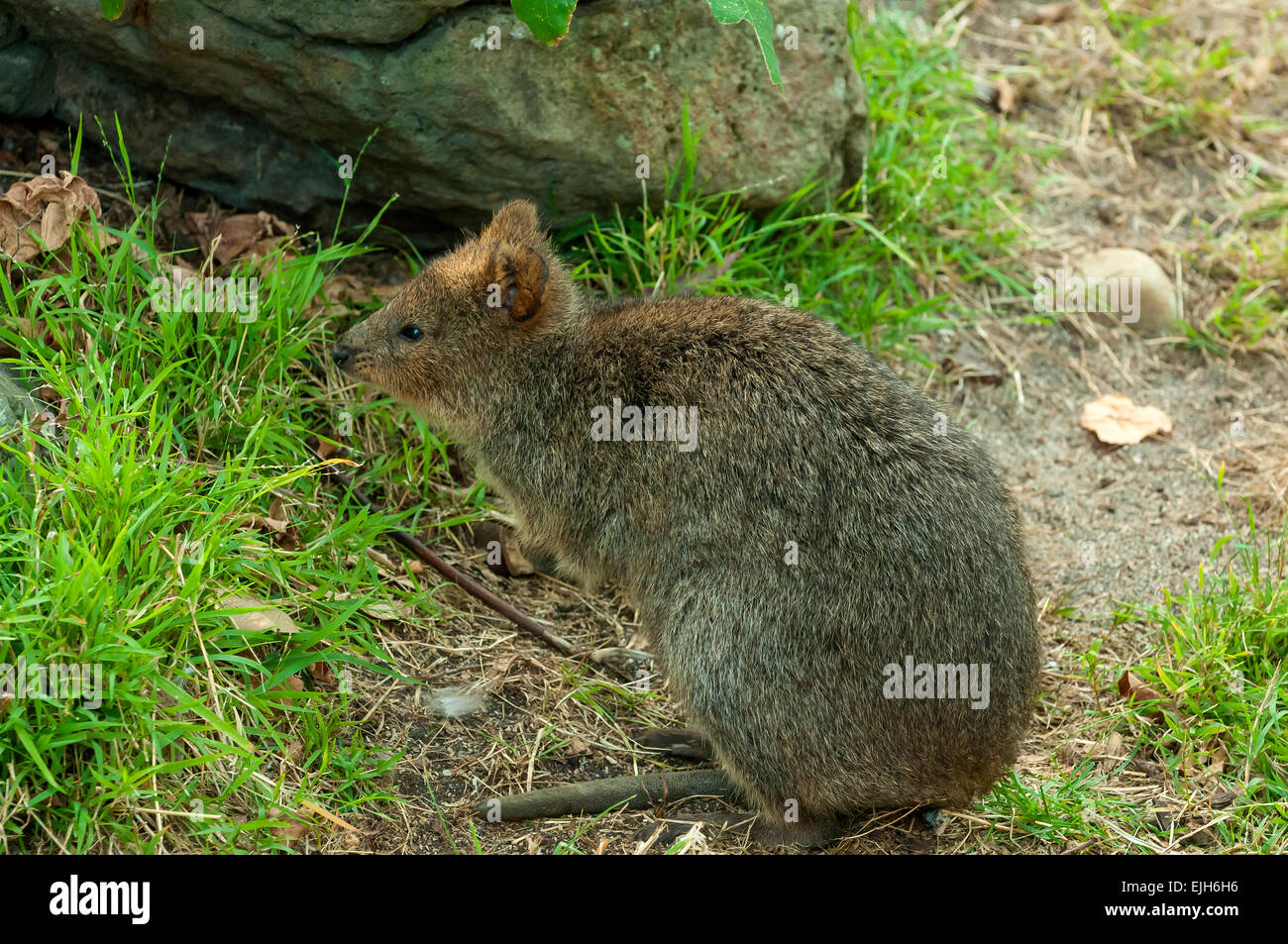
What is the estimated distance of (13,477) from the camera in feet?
14.0

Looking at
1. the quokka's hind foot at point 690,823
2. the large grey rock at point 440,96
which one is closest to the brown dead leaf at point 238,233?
the large grey rock at point 440,96

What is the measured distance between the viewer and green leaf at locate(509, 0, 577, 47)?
13.2 feet

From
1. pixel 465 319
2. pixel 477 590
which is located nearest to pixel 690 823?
pixel 477 590

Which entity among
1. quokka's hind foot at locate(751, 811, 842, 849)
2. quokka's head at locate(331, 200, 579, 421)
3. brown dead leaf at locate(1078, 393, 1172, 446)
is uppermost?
quokka's head at locate(331, 200, 579, 421)

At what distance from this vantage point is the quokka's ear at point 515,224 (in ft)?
16.9

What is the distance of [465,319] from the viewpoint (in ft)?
16.5

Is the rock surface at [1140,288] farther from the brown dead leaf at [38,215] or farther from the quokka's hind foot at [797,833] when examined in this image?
the brown dead leaf at [38,215]

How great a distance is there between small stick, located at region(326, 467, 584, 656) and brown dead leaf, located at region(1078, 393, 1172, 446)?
3082 mm

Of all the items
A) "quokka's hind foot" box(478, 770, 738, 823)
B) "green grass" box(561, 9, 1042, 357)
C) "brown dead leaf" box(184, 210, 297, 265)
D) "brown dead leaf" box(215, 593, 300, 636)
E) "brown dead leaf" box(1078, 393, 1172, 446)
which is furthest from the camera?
"brown dead leaf" box(1078, 393, 1172, 446)

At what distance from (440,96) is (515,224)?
842 millimetres

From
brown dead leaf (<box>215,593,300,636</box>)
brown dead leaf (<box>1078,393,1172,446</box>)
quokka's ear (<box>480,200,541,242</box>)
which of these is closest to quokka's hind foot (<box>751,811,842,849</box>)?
brown dead leaf (<box>215,593,300,636</box>)

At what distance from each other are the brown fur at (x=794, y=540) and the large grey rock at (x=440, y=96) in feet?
3.59

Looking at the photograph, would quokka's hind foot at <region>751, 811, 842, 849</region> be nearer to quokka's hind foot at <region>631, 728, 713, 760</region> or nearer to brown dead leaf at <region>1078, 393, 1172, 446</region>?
quokka's hind foot at <region>631, 728, 713, 760</region>
